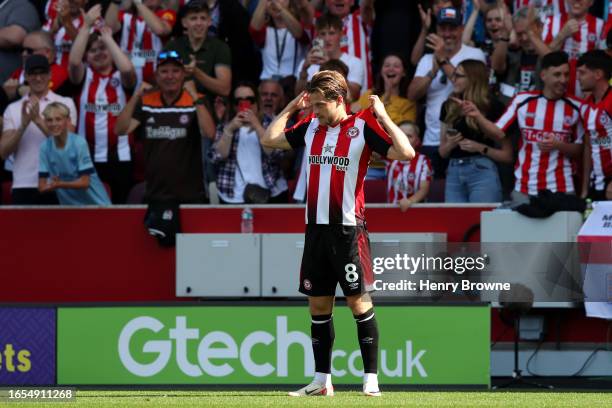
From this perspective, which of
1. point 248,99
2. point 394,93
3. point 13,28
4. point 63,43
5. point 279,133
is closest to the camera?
point 279,133

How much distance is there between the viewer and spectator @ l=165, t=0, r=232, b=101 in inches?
505

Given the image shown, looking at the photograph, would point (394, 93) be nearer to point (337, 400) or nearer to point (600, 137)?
point (600, 137)

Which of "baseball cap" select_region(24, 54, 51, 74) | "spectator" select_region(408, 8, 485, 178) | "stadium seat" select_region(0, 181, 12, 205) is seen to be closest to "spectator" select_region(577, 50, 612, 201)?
"spectator" select_region(408, 8, 485, 178)

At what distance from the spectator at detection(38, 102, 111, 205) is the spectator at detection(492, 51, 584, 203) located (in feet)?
12.8

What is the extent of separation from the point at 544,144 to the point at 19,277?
5.36 m

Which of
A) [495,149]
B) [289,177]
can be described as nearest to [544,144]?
[495,149]

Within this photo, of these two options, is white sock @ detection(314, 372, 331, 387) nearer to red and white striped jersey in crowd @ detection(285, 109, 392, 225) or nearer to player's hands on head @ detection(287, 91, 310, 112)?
red and white striped jersey in crowd @ detection(285, 109, 392, 225)

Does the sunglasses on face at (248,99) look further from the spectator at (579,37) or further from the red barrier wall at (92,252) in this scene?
the spectator at (579,37)

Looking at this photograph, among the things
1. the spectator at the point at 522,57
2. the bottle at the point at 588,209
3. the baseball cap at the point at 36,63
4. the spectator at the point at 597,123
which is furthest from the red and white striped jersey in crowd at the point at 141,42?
the bottle at the point at 588,209

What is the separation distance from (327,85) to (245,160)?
4142 millimetres

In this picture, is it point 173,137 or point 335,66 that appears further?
point 173,137

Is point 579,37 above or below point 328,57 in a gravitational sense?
above

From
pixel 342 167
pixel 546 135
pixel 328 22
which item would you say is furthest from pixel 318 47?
pixel 342 167

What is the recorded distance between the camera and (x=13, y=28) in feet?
46.4
